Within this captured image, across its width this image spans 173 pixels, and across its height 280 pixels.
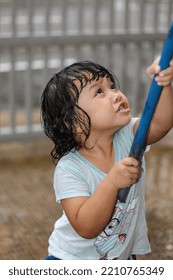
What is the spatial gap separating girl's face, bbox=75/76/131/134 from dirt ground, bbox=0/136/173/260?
4.33 ft

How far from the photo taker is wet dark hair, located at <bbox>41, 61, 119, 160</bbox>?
150cm

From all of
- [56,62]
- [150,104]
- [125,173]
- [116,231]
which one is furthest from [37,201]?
[150,104]

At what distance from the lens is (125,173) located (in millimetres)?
1308

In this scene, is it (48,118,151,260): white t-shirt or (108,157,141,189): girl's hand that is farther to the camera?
(48,118,151,260): white t-shirt

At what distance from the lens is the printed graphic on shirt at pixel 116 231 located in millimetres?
1562

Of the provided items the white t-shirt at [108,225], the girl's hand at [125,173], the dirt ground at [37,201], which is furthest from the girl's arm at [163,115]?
the dirt ground at [37,201]

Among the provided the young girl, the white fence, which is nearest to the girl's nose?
the young girl

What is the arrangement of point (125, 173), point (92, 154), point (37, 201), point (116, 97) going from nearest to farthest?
point (125, 173), point (116, 97), point (92, 154), point (37, 201)

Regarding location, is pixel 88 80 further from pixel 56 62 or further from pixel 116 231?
pixel 56 62

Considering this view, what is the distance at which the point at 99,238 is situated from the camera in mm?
1585

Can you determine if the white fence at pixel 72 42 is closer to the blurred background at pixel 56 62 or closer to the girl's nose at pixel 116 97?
the blurred background at pixel 56 62

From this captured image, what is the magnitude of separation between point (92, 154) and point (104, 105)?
0.53ft

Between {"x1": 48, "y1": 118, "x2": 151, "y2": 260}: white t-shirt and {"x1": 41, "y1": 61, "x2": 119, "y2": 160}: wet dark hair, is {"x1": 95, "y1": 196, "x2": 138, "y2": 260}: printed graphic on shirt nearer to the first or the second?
{"x1": 48, "y1": 118, "x2": 151, "y2": 260}: white t-shirt
